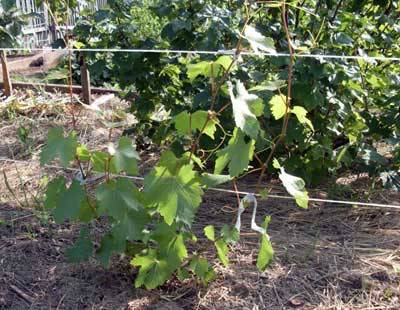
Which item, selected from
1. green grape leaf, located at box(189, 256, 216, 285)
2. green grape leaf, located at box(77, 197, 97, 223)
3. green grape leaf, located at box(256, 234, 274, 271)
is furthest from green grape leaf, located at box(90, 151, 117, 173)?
green grape leaf, located at box(256, 234, 274, 271)

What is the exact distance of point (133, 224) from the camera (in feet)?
6.60

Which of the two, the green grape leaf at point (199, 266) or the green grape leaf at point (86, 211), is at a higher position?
the green grape leaf at point (86, 211)

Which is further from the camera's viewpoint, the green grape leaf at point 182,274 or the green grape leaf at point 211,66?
the green grape leaf at point 182,274

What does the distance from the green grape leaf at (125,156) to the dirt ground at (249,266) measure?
25.7 inches

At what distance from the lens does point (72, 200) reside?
198cm

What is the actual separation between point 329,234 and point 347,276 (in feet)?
1.29

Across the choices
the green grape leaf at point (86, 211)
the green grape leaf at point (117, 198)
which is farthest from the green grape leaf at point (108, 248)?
the green grape leaf at point (117, 198)

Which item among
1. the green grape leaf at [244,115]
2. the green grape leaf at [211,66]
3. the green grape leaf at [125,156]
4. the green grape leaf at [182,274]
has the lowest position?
the green grape leaf at [182,274]

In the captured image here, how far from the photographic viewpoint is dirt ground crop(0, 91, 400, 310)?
2.27 metres

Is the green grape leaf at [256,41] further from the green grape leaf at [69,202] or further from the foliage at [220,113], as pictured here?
the green grape leaf at [69,202]

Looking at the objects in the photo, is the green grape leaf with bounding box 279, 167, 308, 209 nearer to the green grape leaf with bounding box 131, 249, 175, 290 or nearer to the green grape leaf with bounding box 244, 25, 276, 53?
the green grape leaf with bounding box 244, 25, 276, 53

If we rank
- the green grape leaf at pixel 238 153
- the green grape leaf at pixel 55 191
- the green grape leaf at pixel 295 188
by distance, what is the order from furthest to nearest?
the green grape leaf at pixel 55 191
the green grape leaf at pixel 295 188
the green grape leaf at pixel 238 153

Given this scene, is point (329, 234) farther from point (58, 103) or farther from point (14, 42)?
point (14, 42)

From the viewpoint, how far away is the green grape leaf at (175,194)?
1.85m
